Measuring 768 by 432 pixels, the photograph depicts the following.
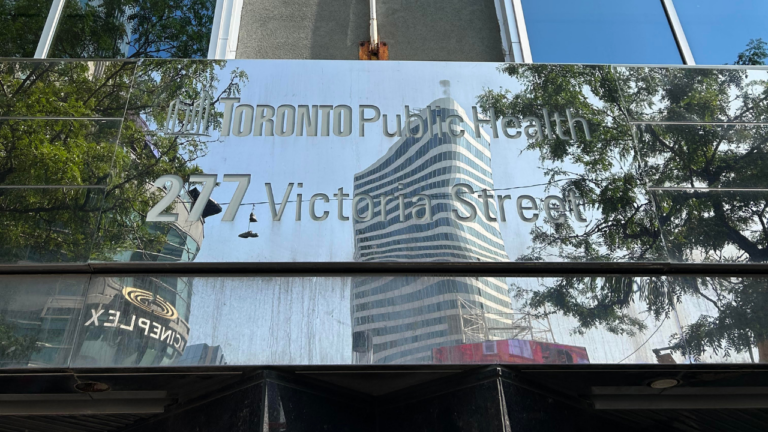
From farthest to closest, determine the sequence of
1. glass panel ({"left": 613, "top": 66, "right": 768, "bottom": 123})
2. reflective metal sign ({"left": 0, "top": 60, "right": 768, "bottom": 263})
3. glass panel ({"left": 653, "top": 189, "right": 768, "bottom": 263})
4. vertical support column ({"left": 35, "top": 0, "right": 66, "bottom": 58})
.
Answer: vertical support column ({"left": 35, "top": 0, "right": 66, "bottom": 58})
glass panel ({"left": 613, "top": 66, "right": 768, "bottom": 123})
glass panel ({"left": 653, "top": 189, "right": 768, "bottom": 263})
reflective metal sign ({"left": 0, "top": 60, "right": 768, "bottom": 263})

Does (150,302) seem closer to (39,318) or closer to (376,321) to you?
(39,318)

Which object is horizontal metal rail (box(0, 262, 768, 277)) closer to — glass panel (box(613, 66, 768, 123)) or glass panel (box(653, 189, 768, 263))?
glass panel (box(653, 189, 768, 263))

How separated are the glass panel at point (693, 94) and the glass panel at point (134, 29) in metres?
3.36

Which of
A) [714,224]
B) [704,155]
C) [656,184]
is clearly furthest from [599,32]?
[714,224]

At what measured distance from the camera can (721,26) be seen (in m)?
5.29

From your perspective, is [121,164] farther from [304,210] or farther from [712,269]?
[712,269]

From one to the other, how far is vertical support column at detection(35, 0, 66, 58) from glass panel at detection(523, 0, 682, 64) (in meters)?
3.88

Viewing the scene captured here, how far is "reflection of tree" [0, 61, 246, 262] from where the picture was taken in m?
3.82

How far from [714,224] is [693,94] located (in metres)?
1.12

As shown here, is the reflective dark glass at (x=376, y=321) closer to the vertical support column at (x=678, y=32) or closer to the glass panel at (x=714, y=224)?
the glass panel at (x=714, y=224)

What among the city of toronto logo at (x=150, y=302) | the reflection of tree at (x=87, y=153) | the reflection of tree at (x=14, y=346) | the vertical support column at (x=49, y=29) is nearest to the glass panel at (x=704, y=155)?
the reflection of tree at (x=87, y=153)

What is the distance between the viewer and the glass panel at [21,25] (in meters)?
4.91

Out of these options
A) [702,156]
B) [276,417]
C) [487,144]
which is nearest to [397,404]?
[276,417]

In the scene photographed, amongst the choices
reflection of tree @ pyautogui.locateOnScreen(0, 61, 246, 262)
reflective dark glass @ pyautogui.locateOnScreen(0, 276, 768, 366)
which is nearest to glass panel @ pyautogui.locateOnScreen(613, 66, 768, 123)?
reflective dark glass @ pyautogui.locateOnScreen(0, 276, 768, 366)
